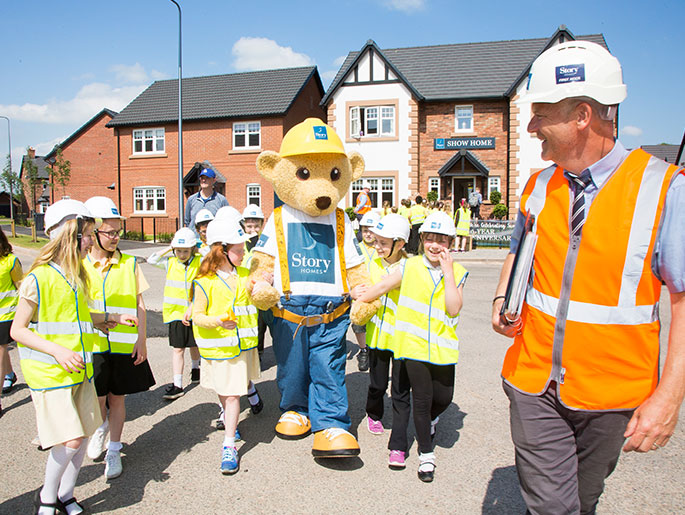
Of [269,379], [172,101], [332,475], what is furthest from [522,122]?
[332,475]

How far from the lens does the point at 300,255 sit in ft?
13.2

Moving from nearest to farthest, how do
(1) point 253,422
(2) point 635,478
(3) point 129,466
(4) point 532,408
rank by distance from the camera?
(4) point 532,408
(2) point 635,478
(3) point 129,466
(1) point 253,422

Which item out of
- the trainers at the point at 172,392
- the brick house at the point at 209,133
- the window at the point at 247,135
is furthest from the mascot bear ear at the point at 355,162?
the window at the point at 247,135

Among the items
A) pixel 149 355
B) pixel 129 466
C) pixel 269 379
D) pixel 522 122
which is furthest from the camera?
pixel 522 122

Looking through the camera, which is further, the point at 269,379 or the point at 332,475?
the point at 269,379

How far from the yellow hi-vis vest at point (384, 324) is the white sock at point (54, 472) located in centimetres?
214

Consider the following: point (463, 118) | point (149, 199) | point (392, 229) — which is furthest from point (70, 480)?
point (149, 199)

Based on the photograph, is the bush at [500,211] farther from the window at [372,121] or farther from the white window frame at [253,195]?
the white window frame at [253,195]

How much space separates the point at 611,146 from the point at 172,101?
29.2 meters

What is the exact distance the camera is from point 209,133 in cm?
2625

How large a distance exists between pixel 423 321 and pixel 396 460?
965 mm

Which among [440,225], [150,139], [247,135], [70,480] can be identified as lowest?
[70,480]

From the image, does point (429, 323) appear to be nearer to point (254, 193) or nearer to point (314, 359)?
point (314, 359)

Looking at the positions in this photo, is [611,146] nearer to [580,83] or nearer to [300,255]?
[580,83]
